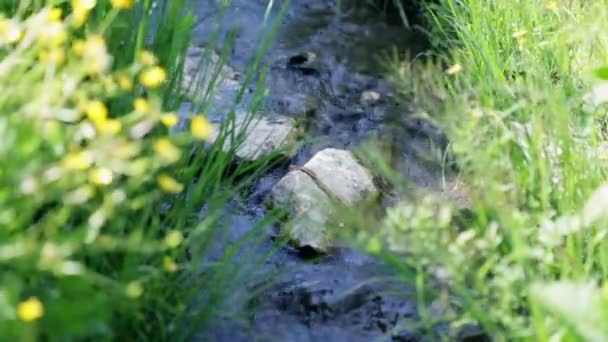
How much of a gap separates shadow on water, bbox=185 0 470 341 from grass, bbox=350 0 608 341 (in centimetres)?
26

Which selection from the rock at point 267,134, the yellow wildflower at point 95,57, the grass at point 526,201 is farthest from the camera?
the rock at point 267,134

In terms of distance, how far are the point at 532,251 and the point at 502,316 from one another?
17cm

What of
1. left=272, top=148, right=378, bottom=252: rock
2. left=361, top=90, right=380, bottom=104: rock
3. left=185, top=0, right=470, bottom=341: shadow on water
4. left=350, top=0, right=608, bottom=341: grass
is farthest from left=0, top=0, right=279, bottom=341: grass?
left=361, top=90, right=380, bottom=104: rock

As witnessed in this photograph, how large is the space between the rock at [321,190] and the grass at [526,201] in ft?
1.16

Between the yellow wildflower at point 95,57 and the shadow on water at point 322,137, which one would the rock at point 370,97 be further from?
the yellow wildflower at point 95,57

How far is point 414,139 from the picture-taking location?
3621mm

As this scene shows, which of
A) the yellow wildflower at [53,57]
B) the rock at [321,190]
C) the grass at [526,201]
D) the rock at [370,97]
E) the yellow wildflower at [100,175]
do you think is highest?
the yellow wildflower at [53,57]

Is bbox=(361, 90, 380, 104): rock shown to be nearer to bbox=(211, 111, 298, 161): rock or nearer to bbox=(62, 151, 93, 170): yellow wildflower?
bbox=(211, 111, 298, 161): rock

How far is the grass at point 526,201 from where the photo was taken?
1.75m

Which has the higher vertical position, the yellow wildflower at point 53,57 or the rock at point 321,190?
the yellow wildflower at point 53,57

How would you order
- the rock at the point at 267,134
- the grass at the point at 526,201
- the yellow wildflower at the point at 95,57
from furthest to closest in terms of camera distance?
the rock at the point at 267,134
the grass at the point at 526,201
the yellow wildflower at the point at 95,57

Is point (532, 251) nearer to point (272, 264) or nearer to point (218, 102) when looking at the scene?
point (272, 264)

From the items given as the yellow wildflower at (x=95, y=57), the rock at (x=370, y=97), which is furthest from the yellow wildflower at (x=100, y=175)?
the rock at (x=370, y=97)

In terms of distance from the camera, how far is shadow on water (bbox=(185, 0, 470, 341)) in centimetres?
248
